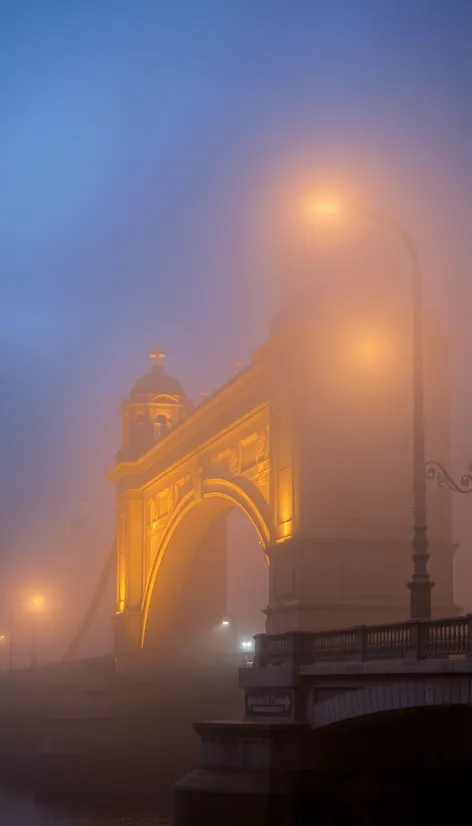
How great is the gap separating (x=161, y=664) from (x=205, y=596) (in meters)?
4.21

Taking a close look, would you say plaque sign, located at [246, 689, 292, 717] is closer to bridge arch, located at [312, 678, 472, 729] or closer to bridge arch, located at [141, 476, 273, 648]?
bridge arch, located at [312, 678, 472, 729]

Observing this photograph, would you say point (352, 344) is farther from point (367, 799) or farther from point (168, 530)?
point (168, 530)

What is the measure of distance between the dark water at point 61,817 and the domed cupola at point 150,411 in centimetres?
2724

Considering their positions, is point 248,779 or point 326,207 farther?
point 248,779

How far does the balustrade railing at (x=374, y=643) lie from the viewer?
2325cm

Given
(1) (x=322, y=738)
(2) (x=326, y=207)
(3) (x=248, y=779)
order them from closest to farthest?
(2) (x=326, y=207) → (3) (x=248, y=779) → (1) (x=322, y=738)

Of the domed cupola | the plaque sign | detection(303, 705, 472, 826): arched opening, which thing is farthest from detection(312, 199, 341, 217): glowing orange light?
the domed cupola

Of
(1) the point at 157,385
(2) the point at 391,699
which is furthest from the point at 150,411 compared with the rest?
(2) the point at 391,699

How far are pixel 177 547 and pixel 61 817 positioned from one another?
22185mm

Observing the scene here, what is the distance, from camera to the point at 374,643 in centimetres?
2647

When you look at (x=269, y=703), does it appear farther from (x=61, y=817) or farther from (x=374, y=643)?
(x=61, y=817)

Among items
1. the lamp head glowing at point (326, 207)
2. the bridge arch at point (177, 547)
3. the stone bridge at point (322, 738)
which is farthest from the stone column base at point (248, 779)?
the bridge arch at point (177, 547)

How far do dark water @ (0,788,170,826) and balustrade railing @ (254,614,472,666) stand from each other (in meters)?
9.34

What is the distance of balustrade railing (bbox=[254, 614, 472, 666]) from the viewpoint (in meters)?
23.2
